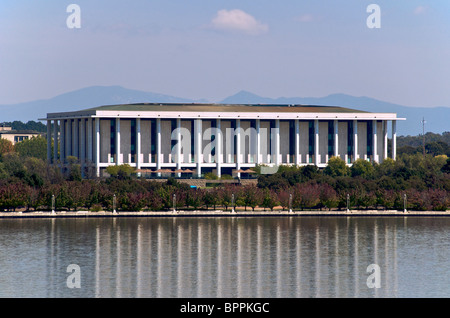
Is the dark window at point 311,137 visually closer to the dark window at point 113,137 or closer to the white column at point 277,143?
the white column at point 277,143

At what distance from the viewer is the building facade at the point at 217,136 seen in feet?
550

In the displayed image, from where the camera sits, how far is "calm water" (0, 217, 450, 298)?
63750 millimetres

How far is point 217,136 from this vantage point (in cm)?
17025

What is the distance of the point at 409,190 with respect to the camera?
126m

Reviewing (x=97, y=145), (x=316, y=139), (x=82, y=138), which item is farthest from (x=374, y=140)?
(x=82, y=138)

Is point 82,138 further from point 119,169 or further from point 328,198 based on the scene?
point 328,198

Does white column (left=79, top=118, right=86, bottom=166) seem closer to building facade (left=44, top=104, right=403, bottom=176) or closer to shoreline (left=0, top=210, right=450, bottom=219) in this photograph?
building facade (left=44, top=104, right=403, bottom=176)

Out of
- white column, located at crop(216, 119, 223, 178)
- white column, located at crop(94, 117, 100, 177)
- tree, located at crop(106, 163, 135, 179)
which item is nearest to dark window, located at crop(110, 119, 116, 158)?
white column, located at crop(94, 117, 100, 177)

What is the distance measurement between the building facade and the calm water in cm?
Answer: 5624

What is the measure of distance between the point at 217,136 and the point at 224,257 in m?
92.5

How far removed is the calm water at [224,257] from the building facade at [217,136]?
185 ft
